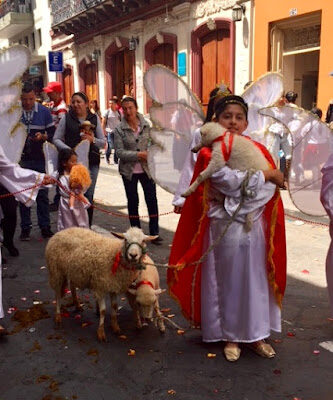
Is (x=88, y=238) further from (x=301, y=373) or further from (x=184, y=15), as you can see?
(x=184, y=15)

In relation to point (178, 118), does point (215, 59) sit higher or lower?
higher

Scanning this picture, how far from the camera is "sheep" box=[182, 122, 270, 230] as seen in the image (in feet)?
9.53

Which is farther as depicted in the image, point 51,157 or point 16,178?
point 51,157

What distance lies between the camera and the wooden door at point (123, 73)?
61.7 ft

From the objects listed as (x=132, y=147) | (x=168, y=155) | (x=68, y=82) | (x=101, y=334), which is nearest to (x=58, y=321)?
(x=101, y=334)

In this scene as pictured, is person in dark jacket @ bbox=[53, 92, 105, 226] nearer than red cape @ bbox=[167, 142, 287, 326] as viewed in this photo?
No

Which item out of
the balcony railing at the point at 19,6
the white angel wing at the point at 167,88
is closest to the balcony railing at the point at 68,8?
the balcony railing at the point at 19,6

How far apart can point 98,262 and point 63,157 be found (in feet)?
7.91

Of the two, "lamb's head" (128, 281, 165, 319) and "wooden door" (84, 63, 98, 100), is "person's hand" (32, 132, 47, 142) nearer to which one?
"lamb's head" (128, 281, 165, 319)

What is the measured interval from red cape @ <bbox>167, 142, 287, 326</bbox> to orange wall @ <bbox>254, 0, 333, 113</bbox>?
323 inches

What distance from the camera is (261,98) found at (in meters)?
4.06

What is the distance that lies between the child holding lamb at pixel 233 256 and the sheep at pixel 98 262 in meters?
0.33

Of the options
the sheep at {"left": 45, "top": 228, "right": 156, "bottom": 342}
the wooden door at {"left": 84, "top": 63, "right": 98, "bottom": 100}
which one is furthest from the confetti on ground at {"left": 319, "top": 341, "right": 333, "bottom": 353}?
the wooden door at {"left": 84, "top": 63, "right": 98, "bottom": 100}

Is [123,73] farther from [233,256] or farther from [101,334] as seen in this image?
[233,256]
